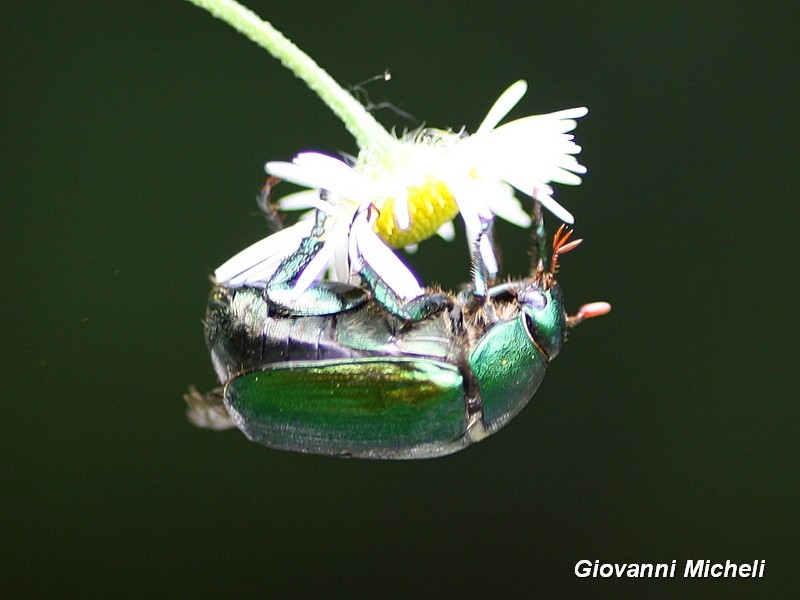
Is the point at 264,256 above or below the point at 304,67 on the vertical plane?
below

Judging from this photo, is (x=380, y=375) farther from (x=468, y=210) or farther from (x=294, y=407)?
(x=468, y=210)

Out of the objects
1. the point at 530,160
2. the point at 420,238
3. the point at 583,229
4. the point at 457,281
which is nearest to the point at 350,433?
the point at 420,238

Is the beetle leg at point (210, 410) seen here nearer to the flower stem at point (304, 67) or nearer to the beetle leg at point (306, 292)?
the beetle leg at point (306, 292)

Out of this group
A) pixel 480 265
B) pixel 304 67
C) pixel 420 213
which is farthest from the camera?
pixel 420 213

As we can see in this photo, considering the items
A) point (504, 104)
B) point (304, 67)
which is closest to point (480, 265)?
point (504, 104)

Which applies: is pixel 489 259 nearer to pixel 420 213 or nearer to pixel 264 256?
pixel 420 213

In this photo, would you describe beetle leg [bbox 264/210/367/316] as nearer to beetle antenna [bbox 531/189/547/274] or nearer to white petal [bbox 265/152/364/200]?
white petal [bbox 265/152/364/200]

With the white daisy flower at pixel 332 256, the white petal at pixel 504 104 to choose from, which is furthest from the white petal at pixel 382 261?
the white petal at pixel 504 104

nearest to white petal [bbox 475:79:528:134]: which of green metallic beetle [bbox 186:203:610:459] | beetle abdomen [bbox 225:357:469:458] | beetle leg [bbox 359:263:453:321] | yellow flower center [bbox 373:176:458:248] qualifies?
yellow flower center [bbox 373:176:458:248]
